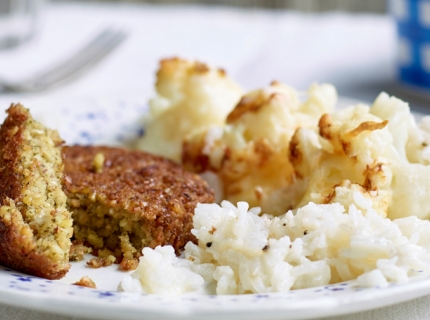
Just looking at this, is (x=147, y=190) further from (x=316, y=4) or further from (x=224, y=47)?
(x=316, y=4)

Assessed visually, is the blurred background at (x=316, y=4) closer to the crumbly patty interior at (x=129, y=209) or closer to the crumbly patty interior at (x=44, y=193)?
the crumbly patty interior at (x=129, y=209)

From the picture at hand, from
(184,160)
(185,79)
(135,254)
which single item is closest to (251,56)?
(185,79)

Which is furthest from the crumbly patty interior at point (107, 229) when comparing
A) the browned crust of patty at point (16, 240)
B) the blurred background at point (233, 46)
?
the blurred background at point (233, 46)

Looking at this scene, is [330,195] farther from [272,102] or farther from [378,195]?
[272,102]

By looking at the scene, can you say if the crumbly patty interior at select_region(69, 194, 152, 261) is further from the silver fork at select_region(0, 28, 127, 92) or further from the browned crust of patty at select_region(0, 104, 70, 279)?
the silver fork at select_region(0, 28, 127, 92)

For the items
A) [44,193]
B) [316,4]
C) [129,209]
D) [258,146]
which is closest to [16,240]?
[44,193]

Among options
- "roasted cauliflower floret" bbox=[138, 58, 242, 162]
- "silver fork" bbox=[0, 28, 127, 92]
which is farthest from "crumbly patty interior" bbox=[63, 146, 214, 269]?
"silver fork" bbox=[0, 28, 127, 92]
